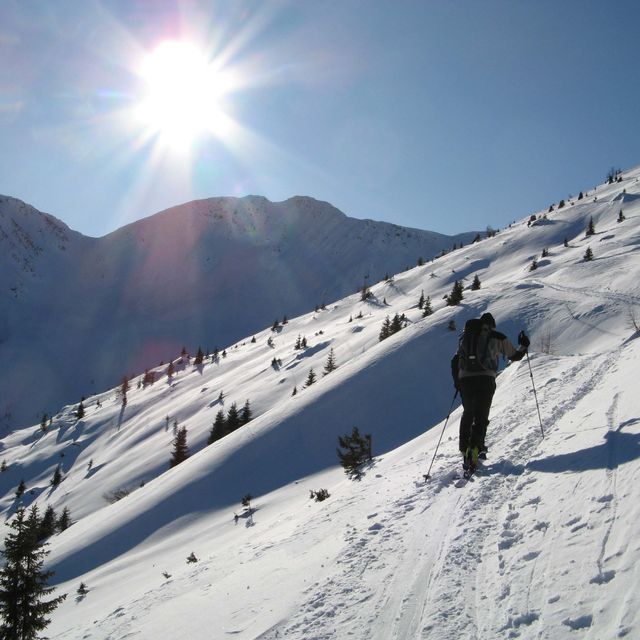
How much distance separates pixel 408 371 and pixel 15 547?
54.7 ft

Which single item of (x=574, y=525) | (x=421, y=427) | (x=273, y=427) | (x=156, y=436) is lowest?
(x=574, y=525)

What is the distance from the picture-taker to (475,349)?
6.94 meters

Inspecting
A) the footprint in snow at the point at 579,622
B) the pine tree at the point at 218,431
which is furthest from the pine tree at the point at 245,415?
the footprint in snow at the point at 579,622

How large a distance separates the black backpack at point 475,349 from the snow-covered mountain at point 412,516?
1299 mm

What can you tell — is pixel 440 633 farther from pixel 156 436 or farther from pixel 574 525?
pixel 156 436

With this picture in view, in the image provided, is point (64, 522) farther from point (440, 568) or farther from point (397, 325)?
point (440, 568)

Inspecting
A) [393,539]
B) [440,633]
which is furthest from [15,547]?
[440,633]

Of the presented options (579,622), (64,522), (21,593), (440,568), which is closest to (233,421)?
(64,522)

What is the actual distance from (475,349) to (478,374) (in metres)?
0.39

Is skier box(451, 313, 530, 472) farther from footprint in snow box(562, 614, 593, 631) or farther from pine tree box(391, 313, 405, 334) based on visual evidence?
pine tree box(391, 313, 405, 334)

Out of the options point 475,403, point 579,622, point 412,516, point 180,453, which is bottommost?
point 579,622

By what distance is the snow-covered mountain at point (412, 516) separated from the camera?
3.41 m

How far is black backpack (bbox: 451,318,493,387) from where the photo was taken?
6.89 metres

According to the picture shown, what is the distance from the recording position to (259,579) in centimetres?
508
